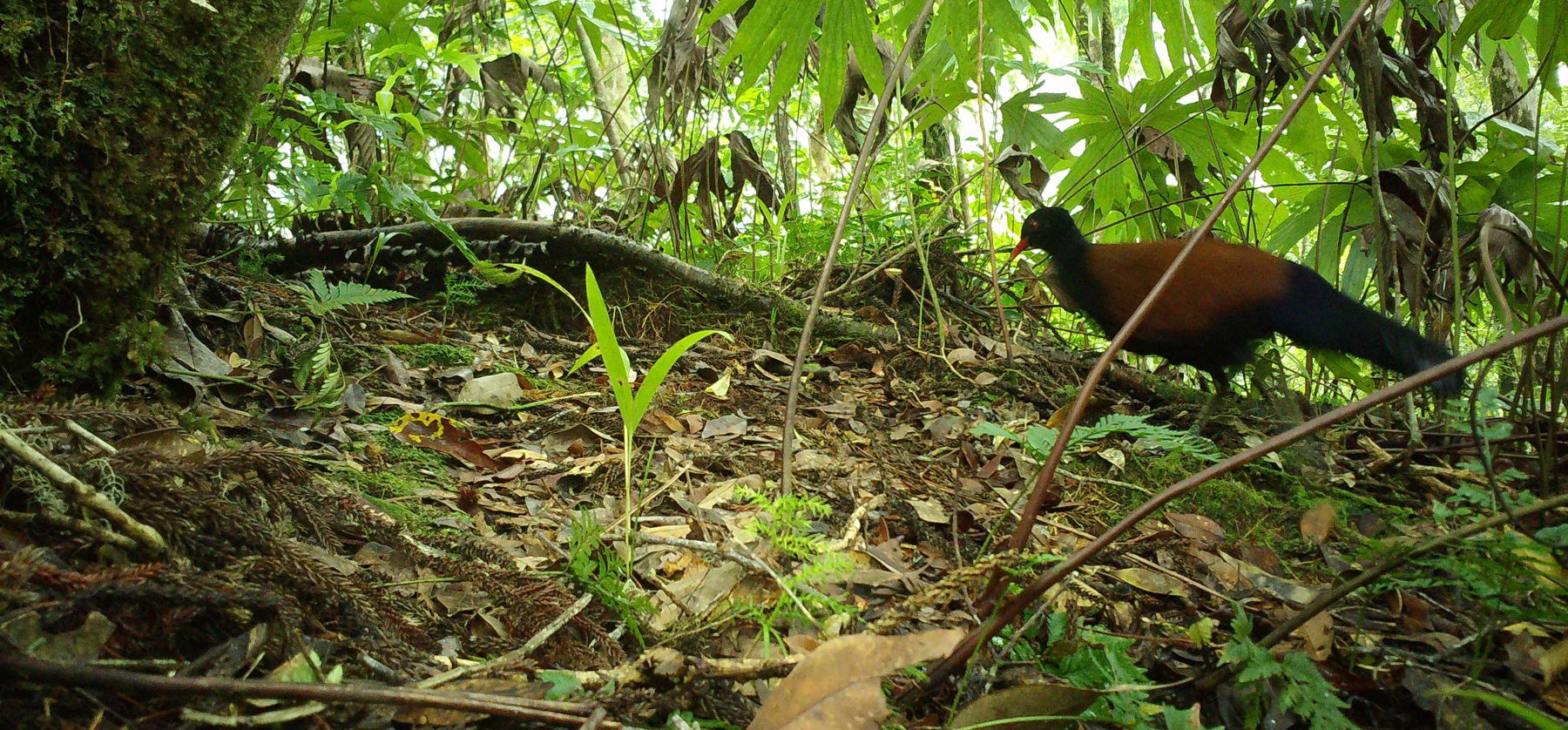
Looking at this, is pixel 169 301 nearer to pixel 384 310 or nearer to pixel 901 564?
pixel 384 310

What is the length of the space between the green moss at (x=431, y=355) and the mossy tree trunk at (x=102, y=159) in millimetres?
718

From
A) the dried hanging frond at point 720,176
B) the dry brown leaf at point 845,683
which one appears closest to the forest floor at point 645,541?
the dry brown leaf at point 845,683

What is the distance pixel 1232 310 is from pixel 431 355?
213cm

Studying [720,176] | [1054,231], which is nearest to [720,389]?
[720,176]

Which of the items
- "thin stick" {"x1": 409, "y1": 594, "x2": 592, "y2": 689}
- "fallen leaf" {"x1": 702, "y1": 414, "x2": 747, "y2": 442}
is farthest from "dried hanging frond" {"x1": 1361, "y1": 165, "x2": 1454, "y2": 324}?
"thin stick" {"x1": 409, "y1": 594, "x2": 592, "y2": 689}

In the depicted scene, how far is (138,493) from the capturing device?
887 millimetres

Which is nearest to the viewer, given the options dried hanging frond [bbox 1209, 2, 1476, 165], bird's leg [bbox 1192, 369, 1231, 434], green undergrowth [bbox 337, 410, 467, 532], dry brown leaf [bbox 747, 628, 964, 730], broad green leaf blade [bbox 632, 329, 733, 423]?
dry brown leaf [bbox 747, 628, 964, 730]

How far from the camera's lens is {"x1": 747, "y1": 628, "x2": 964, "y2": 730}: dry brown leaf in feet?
2.40

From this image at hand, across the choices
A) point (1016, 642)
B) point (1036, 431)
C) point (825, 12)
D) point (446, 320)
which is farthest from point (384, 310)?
point (1016, 642)

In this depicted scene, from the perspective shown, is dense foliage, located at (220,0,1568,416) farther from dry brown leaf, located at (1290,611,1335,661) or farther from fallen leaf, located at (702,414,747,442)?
dry brown leaf, located at (1290,611,1335,661)

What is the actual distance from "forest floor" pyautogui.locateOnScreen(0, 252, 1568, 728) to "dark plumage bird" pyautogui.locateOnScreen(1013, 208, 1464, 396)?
0.20 meters

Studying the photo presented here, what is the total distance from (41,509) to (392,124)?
1767mm

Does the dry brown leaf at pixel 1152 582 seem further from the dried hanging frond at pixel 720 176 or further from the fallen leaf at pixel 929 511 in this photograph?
the dried hanging frond at pixel 720 176

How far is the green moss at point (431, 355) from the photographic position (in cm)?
212
